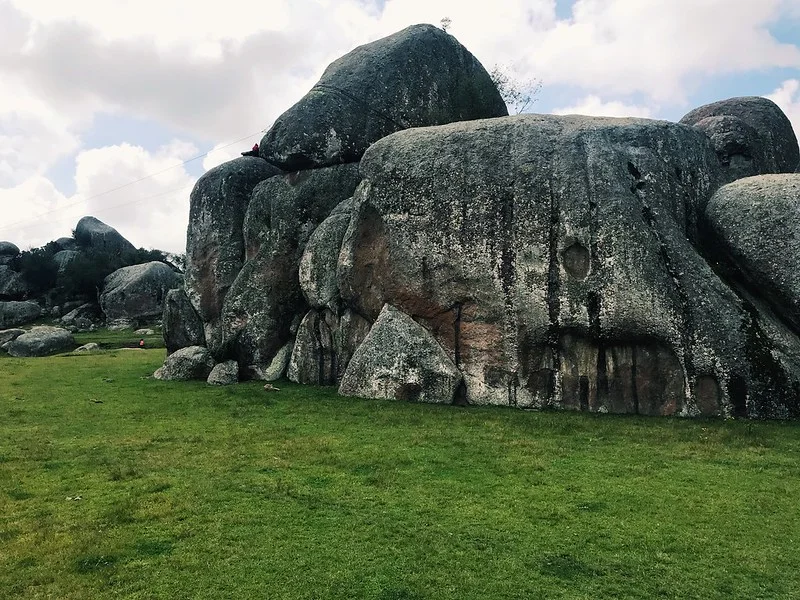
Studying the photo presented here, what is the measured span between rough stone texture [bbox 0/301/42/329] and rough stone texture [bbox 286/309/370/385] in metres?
32.3

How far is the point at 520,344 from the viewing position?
12.8 metres

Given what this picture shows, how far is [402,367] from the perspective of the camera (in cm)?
1316

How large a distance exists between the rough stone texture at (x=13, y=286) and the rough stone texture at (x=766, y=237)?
48.1m

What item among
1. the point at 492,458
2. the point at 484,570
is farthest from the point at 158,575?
the point at 492,458

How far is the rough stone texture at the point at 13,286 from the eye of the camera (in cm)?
4628

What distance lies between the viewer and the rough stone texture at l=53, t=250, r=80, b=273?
4903cm

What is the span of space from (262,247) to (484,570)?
13590mm

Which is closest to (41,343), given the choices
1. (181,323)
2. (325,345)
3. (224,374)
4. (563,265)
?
(181,323)

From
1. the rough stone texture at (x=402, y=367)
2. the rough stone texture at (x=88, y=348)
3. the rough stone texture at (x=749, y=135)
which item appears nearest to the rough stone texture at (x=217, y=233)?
the rough stone texture at (x=402, y=367)

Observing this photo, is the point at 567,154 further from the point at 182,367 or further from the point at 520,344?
the point at 182,367

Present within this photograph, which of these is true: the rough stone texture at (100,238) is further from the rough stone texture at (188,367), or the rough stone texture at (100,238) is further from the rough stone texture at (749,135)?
the rough stone texture at (749,135)

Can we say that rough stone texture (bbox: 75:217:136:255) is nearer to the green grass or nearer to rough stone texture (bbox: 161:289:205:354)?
rough stone texture (bbox: 161:289:205:354)

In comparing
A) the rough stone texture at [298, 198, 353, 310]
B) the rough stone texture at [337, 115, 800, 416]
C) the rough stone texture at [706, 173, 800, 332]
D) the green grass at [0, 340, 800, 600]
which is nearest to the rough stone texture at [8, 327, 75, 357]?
the rough stone texture at [298, 198, 353, 310]

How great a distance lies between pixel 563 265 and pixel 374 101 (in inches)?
323
